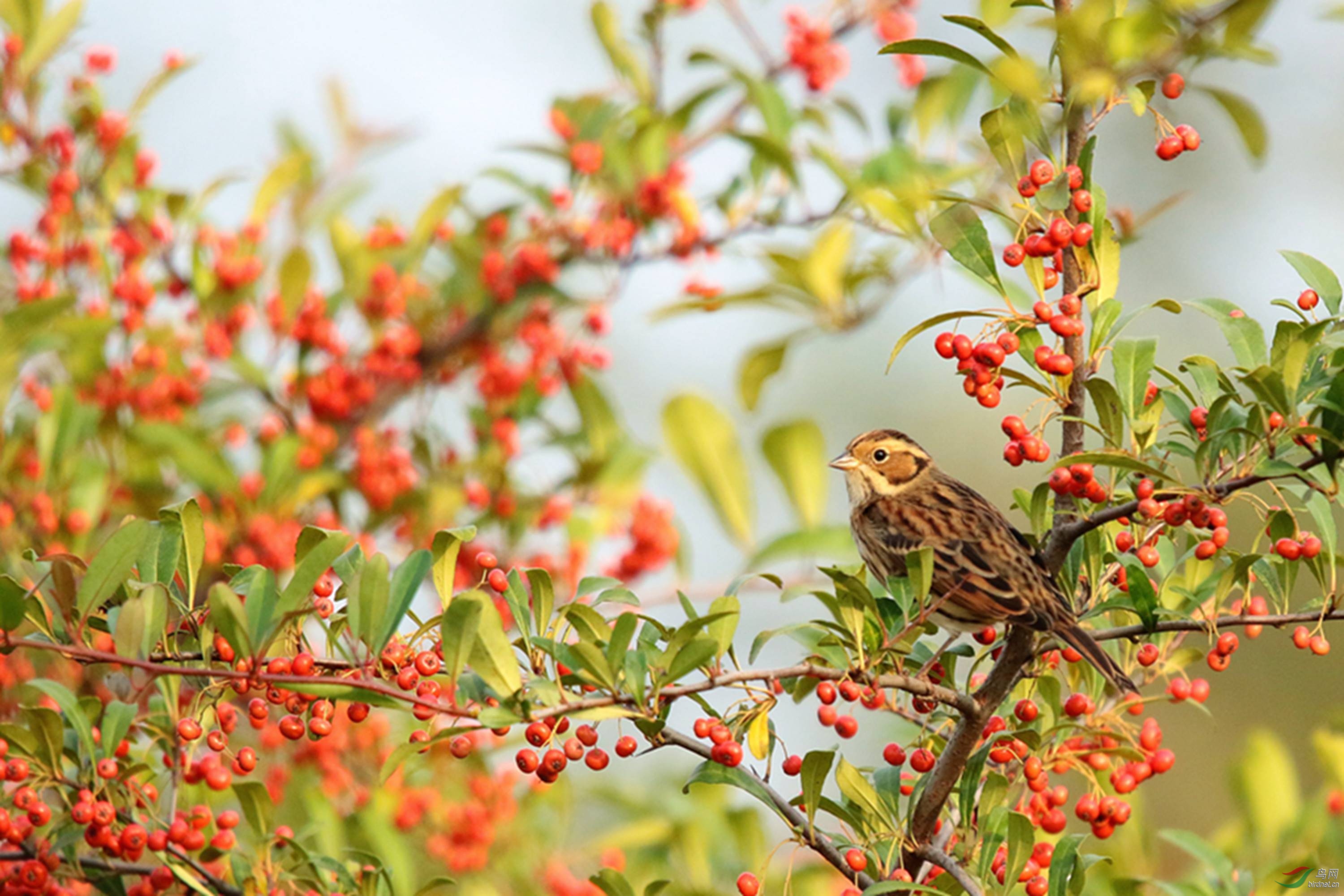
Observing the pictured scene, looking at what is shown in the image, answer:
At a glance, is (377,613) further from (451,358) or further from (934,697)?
(451,358)

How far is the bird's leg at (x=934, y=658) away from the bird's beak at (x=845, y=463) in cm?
194

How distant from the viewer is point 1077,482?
2.26 m

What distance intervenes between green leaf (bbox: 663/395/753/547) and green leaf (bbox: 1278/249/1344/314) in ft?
4.94

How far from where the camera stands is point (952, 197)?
2291 millimetres

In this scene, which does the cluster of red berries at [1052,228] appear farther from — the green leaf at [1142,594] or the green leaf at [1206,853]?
the green leaf at [1206,853]

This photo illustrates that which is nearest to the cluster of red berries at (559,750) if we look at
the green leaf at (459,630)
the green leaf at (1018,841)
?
the green leaf at (459,630)

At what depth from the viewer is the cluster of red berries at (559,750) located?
7.04 ft

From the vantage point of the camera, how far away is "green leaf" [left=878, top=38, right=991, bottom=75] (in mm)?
2252

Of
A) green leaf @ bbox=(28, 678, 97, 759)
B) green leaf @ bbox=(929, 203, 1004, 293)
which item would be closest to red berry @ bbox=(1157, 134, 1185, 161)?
green leaf @ bbox=(929, 203, 1004, 293)

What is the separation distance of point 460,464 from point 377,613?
2.85 metres

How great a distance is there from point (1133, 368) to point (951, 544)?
1687 mm

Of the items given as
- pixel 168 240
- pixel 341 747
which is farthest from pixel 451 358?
pixel 341 747

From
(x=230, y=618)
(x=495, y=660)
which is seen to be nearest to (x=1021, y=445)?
(x=495, y=660)

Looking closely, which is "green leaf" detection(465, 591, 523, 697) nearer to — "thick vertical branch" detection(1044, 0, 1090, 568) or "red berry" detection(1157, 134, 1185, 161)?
"thick vertical branch" detection(1044, 0, 1090, 568)
